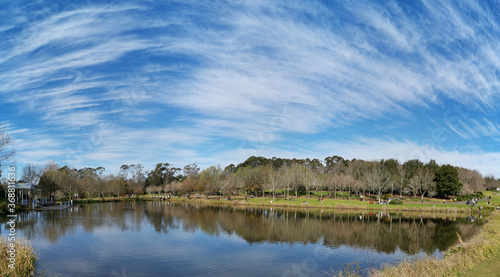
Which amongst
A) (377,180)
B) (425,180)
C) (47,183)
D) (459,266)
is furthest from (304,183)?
(459,266)

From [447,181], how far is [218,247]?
91417 millimetres

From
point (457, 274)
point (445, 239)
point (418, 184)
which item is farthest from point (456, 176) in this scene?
point (457, 274)

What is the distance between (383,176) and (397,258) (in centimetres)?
7567

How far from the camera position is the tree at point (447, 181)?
93812mm

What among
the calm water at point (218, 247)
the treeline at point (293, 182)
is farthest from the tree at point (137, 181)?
the calm water at point (218, 247)

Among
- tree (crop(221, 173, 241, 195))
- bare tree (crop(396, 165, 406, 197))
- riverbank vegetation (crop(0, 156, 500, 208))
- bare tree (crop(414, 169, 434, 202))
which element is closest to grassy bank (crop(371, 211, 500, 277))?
riverbank vegetation (crop(0, 156, 500, 208))

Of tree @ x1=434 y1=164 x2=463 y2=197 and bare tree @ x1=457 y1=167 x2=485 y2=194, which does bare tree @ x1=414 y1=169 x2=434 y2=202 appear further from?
bare tree @ x1=457 y1=167 x2=485 y2=194

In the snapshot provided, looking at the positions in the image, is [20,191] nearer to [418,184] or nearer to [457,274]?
[457,274]

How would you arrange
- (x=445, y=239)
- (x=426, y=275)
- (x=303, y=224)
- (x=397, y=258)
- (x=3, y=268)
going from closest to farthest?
(x=426, y=275) < (x=3, y=268) < (x=397, y=258) < (x=445, y=239) < (x=303, y=224)

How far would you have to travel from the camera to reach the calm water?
22266 millimetres

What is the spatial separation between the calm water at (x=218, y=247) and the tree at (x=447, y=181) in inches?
2281

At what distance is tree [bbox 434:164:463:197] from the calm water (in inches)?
2281

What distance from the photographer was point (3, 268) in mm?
17281

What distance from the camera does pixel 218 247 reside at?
29.8 meters
